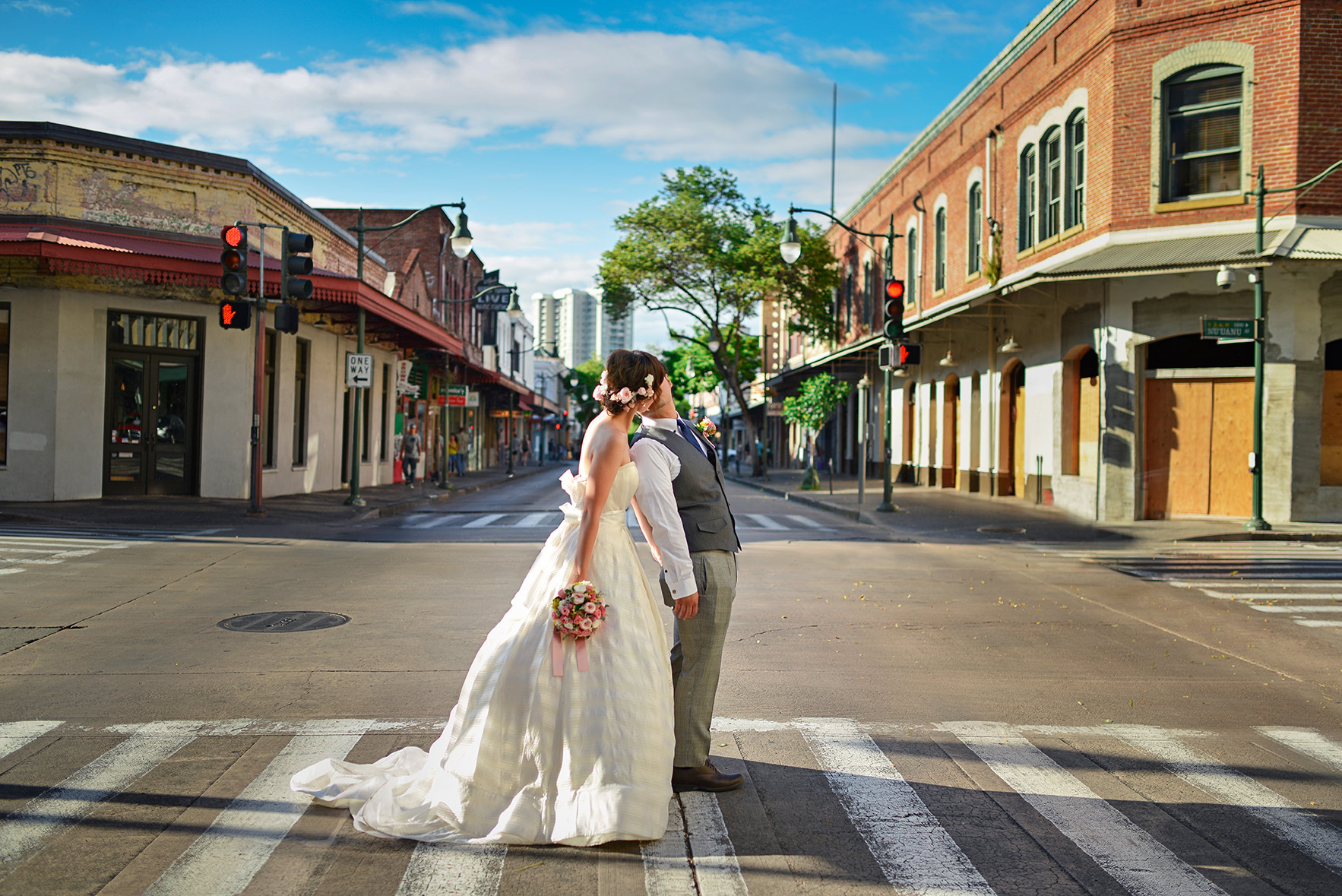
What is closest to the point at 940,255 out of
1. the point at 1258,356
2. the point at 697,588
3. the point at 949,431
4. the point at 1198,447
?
the point at 949,431

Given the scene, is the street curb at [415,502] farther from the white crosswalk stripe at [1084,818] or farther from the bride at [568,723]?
the bride at [568,723]

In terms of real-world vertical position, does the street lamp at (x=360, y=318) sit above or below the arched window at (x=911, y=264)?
below

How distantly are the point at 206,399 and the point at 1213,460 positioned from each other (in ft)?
61.7

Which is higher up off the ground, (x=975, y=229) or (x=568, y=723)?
(x=975, y=229)

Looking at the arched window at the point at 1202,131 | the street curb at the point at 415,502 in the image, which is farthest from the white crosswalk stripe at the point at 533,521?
the arched window at the point at 1202,131

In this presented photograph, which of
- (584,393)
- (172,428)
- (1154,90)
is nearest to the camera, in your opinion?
(1154,90)

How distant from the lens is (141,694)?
20.2 ft

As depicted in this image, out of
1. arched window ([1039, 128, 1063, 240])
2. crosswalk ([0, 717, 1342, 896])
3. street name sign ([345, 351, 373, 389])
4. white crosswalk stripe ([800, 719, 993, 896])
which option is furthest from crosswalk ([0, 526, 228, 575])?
arched window ([1039, 128, 1063, 240])

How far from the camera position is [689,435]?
4602 mm

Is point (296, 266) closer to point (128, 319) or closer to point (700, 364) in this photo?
point (128, 319)

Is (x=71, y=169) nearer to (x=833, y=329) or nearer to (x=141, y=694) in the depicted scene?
(x=141, y=694)

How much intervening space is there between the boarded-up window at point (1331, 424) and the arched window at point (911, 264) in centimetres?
1664

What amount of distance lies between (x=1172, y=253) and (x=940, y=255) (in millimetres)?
13511

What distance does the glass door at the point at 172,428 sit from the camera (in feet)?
64.6
